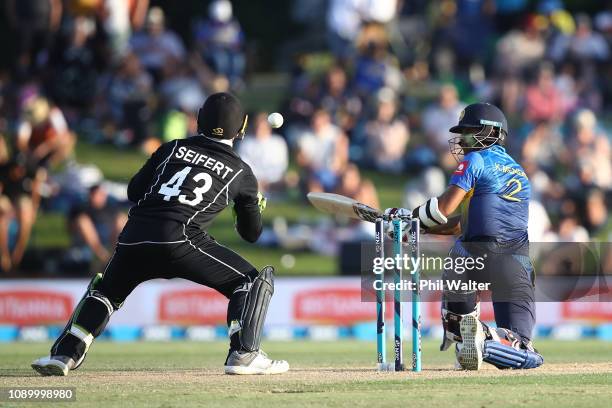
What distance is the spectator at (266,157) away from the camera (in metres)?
18.8

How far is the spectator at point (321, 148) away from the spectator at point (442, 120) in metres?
1.48

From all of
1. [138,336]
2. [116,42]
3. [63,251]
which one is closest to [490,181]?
[138,336]

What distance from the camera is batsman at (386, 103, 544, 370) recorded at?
29.3ft

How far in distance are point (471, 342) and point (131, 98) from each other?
40.7 ft

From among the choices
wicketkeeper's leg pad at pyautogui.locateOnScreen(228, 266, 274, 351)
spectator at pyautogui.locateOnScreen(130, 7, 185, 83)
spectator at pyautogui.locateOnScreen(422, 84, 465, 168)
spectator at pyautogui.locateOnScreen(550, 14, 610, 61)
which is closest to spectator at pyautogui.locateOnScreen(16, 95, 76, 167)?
spectator at pyautogui.locateOnScreen(130, 7, 185, 83)

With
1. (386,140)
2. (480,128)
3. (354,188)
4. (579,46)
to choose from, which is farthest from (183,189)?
(579,46)

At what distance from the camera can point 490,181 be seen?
9070mm

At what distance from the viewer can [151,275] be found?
8859 mm

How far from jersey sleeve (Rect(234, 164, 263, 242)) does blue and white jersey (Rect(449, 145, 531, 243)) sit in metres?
Result: 1.46

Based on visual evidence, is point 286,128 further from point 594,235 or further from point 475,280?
point 475,280

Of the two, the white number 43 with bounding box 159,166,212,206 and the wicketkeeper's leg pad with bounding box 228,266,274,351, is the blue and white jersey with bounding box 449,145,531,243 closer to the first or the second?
the wicketkeeper's leg pad with bounding box 228,266,274,351

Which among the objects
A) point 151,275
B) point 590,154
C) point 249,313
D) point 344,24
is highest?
point 344,24

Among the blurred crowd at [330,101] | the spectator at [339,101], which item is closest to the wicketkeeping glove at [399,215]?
the blurred crowd at [330,101]

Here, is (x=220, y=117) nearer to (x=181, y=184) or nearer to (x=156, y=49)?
(x=181, y=184)
